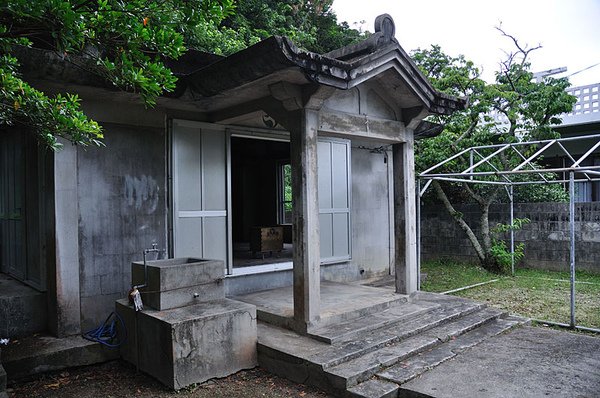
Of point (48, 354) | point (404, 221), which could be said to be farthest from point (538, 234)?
point (48, 354)

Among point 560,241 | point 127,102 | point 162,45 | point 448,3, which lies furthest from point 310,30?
point 162,45

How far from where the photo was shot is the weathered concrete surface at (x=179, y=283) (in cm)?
474

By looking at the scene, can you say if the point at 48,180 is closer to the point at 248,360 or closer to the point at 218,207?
the point at 218,207

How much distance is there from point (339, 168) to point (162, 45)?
5289 mm

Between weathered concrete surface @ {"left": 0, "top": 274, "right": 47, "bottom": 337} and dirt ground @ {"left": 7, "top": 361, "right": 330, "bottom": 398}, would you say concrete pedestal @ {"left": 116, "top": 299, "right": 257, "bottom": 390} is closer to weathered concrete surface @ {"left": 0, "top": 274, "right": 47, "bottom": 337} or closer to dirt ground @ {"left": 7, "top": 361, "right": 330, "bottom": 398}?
dirt ground @ {"left": 7, "top": 361, "right": 330, "bottom": 398}

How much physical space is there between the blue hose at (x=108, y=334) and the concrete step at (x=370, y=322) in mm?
2194

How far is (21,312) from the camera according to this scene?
17.2 feet

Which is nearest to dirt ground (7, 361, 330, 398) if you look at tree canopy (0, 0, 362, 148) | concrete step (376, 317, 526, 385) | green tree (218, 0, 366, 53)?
concrete step (376, 317, 526, 385)

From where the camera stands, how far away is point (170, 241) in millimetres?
6105

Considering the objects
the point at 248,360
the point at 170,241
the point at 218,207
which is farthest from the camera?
the point at 218,207

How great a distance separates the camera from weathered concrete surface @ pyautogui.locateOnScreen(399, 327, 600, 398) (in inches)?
159

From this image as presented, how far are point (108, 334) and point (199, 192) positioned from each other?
2.18 m

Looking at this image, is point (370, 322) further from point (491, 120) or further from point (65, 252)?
point (491, 120)

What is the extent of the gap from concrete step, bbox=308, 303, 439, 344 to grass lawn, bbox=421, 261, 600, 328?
2.05 meters
